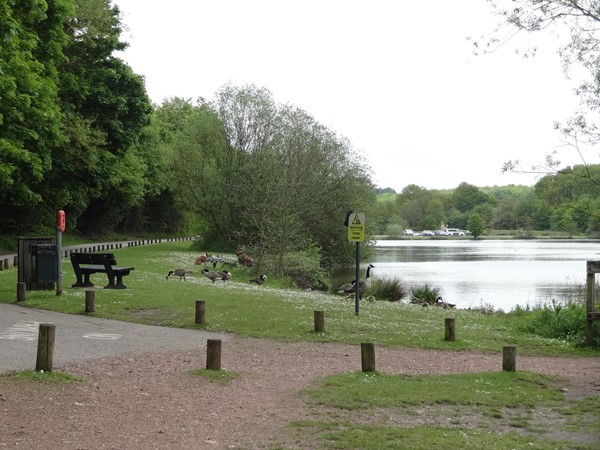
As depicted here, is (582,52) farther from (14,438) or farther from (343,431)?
(14,438)

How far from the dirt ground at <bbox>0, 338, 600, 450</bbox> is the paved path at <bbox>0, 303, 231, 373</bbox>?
0.69 metres

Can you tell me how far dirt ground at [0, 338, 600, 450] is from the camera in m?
7.58

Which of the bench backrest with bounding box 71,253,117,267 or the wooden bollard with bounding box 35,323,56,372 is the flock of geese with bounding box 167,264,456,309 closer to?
the bench backrest with bounding box 71,253,117,267

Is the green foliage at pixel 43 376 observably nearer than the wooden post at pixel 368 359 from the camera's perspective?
Yes

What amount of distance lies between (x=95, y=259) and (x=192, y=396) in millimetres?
13754

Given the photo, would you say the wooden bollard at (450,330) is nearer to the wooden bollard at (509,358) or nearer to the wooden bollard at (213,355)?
the wooden bollard at (509,358)

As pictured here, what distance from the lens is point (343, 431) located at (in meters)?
8.05

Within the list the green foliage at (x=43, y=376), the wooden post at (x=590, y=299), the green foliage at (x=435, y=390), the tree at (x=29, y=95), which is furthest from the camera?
the tree at (x=29, y=95)

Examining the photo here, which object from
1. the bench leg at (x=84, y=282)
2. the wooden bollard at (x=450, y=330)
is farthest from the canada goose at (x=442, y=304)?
the bench leg at (x=84, y=282)

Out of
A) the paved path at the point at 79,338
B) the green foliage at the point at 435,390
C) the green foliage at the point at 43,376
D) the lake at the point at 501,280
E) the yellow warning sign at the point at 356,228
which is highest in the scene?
the yellow warning sign at the point at 356,228

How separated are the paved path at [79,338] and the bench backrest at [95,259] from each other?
14.0ft

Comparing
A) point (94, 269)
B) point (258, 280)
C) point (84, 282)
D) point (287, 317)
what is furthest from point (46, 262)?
point (258, 280)

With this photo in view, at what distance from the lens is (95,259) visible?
22.5 m

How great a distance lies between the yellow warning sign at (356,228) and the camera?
19.8 meters
